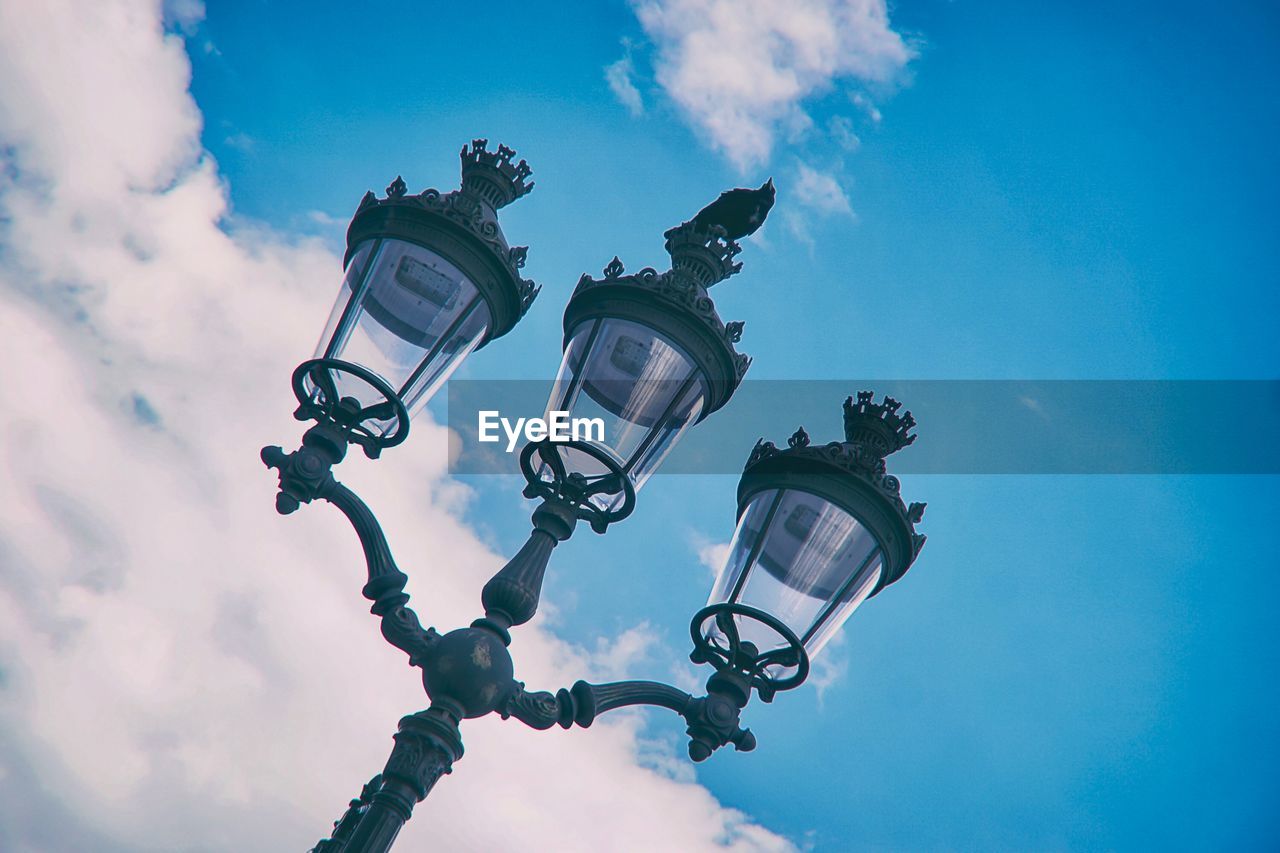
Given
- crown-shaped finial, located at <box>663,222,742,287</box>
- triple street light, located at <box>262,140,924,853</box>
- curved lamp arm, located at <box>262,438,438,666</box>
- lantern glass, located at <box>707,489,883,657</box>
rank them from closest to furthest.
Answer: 1. curved lamp arm, located at <box>262,438,438,666</box>
2. triple street light, located at <box>262,140,924,853</box>
3. lantern glass, located at <box>707,489,883,657</box>
4. crown-shaped finial, located at <box>663,222,742,287</box>

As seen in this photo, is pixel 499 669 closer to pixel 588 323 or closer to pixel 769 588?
pixel 769 588

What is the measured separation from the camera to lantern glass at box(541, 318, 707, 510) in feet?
16.6

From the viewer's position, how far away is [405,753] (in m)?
4.36

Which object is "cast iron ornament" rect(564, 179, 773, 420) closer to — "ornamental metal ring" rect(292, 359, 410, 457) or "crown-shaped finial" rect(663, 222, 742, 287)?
"crown-shaped finial" rect(663, 222, 742, 287)

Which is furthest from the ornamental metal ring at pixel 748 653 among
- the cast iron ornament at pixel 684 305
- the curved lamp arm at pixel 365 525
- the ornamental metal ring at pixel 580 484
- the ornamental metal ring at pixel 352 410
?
the ornamental metal ring at pixel 352 410

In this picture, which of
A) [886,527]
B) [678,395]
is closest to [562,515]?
[678,395]

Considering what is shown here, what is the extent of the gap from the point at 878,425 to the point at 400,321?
8.57 feet

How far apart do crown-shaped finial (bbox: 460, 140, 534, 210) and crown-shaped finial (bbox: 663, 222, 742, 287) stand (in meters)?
0.87

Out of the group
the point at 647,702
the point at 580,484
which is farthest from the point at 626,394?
the point at 647,702

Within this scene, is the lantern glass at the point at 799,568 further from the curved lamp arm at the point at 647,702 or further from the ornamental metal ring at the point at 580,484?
the ornamental metal ring at the point at 580,484

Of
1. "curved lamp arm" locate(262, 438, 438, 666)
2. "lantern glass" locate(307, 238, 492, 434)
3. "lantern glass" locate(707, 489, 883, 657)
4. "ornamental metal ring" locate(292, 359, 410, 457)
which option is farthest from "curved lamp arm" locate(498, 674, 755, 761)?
"lantern glass" locate(307, 238, 492, 434)

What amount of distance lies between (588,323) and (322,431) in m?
1.37

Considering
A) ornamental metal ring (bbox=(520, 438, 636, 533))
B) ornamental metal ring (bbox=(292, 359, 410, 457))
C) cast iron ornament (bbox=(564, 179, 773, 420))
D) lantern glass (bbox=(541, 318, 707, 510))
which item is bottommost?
ornamental metal ring (bbox=(292, 359, 410, 457))

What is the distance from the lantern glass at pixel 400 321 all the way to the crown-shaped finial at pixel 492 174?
623 mm
